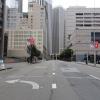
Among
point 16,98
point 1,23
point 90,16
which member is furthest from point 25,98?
point 90,16

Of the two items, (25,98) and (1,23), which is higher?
(1,23)

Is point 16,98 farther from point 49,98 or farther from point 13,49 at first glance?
point 13,49

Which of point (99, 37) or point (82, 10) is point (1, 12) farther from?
point (82, 10)

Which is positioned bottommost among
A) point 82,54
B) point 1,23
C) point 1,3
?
point 82,54

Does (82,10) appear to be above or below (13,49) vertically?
above

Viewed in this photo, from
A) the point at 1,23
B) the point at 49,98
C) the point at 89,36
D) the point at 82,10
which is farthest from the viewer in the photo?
the point at 82,10

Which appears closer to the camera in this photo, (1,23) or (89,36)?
(1,23)

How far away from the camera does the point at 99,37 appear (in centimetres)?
16300

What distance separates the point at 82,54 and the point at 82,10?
1727 inches

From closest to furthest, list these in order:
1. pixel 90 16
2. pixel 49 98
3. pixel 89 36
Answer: pixel 49 98 → pixel 89 36 → pixel 90 16

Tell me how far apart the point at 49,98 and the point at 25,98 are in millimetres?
894

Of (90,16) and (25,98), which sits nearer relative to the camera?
(25,98)

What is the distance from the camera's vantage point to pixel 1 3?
126188mm

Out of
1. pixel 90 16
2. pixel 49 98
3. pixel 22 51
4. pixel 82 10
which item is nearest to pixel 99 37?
pixel 90 16
